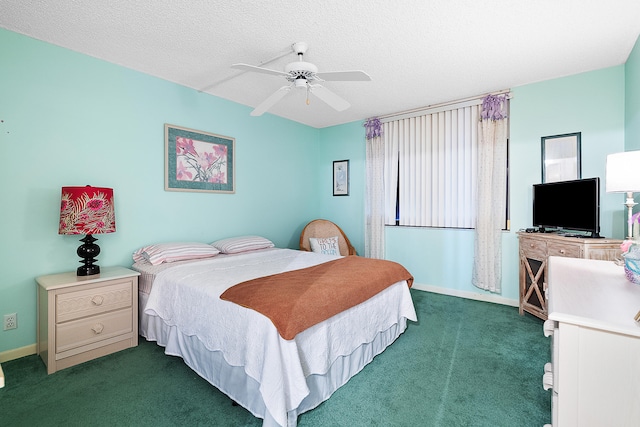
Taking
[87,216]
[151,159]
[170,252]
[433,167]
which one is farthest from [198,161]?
[433,167]

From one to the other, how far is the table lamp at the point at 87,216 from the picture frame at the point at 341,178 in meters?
3.33

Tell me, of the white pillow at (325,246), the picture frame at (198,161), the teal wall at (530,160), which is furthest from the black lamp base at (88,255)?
the teal wall at (530,160)

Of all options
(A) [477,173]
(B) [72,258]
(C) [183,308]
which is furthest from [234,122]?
(A) [477,173]

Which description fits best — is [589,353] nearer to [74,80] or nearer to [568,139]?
[568,139]

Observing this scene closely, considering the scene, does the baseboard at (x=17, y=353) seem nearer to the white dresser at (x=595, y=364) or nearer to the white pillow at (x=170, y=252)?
the white pillow at (x=170, y=252)

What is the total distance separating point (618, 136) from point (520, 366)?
2539 millimetres

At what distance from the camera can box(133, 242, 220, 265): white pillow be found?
109 inches

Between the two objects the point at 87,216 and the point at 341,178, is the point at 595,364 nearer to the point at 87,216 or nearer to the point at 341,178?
the point at 87,216

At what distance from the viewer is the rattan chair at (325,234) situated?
442 centimetres

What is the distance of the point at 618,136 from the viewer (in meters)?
2.93

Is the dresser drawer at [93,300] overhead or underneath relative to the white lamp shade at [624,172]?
underneath

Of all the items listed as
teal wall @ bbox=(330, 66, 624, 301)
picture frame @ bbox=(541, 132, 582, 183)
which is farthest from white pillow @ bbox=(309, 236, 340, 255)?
picture frame @ bbox=(541, 132, 582, 183)

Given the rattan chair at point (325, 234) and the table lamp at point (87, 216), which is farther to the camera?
the rattan chair at point (325, 234)

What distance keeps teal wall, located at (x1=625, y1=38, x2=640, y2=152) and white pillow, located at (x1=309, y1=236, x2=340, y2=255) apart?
3.22 meters
